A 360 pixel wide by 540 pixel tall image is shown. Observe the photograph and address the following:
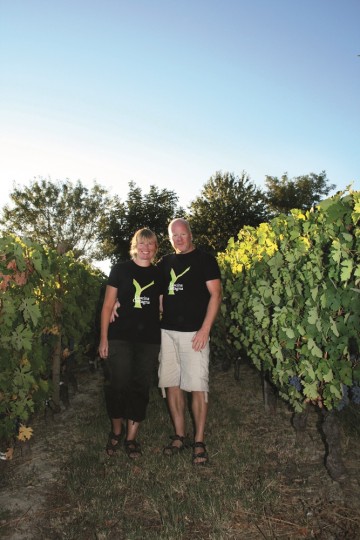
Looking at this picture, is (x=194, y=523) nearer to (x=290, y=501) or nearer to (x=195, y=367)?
(x=290, y=501)

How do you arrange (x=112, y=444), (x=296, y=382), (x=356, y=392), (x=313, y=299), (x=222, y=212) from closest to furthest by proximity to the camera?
(x=356, y=392) < (x=313, y=299) < (x=296, y=382) < (x=112, y=444) < (x=222, y=212)

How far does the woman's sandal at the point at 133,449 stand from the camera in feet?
13.5

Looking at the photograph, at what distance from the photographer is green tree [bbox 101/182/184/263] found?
3578 centimetres

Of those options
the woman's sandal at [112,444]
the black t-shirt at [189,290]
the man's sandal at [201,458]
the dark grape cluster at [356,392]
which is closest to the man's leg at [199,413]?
the man's sandal at [201,458]

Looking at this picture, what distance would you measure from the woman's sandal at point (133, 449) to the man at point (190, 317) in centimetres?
26

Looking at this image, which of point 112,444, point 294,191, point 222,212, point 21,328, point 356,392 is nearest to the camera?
point 356,392

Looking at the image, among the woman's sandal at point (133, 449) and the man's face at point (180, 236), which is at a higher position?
the man's face at point (180, 236)

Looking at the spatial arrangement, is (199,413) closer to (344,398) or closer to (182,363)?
(182,363)

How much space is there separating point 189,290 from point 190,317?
0.26 metres

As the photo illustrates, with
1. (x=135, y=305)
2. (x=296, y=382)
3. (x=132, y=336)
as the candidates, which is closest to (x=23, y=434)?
(x=132, y=336)

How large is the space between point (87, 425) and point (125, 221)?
31.9m

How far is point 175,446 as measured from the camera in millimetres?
4230

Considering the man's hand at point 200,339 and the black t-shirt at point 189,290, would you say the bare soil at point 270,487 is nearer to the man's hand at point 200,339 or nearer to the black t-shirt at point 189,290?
the man's hand at point 200,339

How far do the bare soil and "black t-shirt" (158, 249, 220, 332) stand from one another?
148cm
